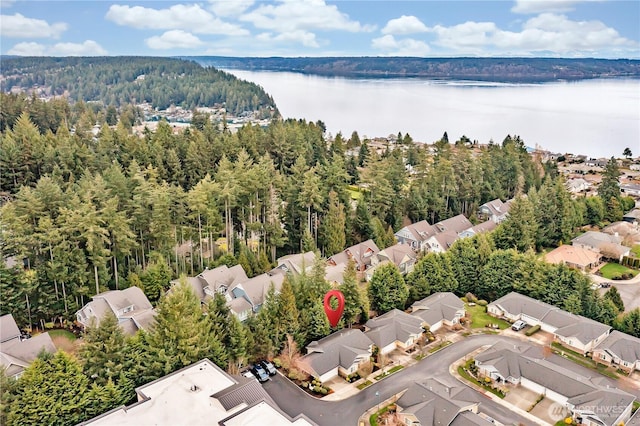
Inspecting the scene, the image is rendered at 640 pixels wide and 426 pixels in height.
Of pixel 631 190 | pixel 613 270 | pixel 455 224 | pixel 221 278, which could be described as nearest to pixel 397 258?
pixel 455 224

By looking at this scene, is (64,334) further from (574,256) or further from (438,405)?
(574,256)

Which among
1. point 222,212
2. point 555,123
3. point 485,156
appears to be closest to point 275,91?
point 555,123

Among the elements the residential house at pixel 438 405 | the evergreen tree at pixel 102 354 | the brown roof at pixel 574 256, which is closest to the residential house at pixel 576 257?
the brown roof at pixel 574 256

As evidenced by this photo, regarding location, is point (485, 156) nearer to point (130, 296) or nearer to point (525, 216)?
point (525, 216)

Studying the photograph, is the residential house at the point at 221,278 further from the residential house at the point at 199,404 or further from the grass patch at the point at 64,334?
the residential house at the point at 199,404

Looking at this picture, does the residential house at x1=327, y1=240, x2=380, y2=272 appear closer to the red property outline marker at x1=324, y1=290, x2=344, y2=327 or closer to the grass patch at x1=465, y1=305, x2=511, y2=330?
the grass patch at x1=465, y1=305, x2=511, y2=330
